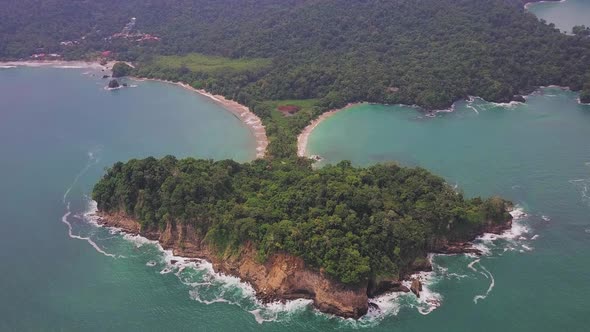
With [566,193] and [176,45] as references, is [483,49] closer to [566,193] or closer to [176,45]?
[566,193]

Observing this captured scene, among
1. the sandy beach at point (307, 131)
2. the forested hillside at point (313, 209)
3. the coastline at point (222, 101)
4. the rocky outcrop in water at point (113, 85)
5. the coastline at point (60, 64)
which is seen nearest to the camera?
the forested hillside at point (313, 209)

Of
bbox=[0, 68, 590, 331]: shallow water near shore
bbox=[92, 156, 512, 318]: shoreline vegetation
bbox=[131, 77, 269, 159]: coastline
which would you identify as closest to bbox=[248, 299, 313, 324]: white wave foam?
bbox=[0, 68, 590, 331]: shallow water near shore

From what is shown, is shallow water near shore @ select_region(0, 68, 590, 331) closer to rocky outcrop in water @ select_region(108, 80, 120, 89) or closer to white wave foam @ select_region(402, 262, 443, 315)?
white wave foam @ select_region(402, 262, 443, 315)

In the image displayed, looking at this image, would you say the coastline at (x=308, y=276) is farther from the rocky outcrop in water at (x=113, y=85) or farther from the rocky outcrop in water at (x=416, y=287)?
the rocky outcrop in water at (x=113, y=85)

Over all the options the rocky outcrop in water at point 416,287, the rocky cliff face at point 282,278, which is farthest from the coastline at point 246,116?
the rocky outcrop in water at point 416,287

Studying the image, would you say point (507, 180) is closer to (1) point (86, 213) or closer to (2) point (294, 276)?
(2) point (294, 276)

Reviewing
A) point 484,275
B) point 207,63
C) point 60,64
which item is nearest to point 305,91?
point 207,63
